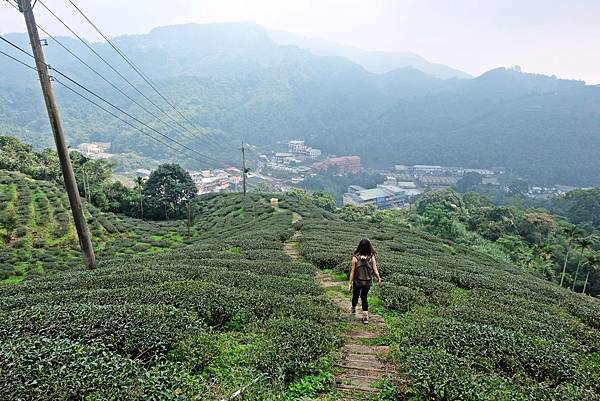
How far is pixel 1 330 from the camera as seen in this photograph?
6.32 m

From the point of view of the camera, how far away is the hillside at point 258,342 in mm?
4957

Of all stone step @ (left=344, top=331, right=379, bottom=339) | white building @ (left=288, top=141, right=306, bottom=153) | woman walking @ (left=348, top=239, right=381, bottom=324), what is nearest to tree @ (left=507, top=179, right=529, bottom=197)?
white building @ (left=288, top=141, right=306, bottom=153)

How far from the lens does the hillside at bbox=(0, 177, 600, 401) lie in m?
4.96

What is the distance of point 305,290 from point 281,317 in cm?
297

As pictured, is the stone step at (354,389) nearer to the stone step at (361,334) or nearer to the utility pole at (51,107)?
the stone step at (361,334)

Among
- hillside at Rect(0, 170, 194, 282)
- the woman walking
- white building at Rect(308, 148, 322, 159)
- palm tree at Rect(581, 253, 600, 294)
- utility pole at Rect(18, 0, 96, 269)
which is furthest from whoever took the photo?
white building at Rect(308, 148, 322, 159)

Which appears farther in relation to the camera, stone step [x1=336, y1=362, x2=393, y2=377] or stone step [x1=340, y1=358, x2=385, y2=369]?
stone step [x1=340, y1=358, x2=385, y2=369]

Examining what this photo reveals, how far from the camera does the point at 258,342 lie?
692 centimetres

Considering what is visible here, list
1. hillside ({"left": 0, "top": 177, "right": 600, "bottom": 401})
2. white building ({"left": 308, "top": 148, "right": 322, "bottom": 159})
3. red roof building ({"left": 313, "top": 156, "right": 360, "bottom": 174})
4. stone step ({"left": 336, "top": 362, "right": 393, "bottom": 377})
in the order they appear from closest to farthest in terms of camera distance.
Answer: hillside ({"left": 0, "top": 177, "right": 600, "bottom": 401}), stone step ({"left": 336, "top": 362, "right": 393, "bottom": 377}), red roof building ({"left": 313, "top": 156, "right": 360, "bottom": 174}), white building ({"left": 308, "top": 148, "right": 322, "bottom": 159})

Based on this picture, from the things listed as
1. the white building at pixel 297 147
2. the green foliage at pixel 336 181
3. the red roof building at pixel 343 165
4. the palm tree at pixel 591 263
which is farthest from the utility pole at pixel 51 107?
the white building at pixel 297 147

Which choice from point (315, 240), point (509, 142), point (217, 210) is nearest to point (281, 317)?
point (315, 240)

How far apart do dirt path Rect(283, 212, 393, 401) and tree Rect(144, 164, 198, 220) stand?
43.1 meters

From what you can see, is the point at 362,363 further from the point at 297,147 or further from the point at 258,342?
the point at 297,147

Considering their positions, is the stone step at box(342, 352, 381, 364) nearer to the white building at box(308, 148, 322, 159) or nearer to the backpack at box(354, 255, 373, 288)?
the backpack at box(354, 255, 373, 288)
